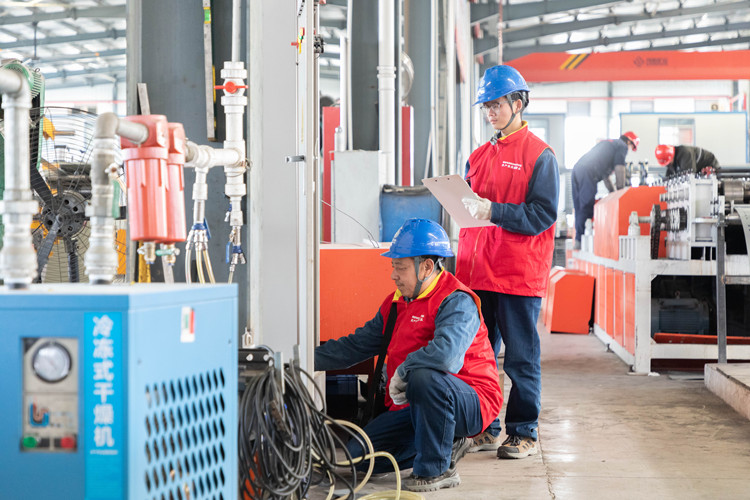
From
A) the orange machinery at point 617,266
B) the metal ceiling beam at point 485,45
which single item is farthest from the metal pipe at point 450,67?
the metal ceiling beam at point 485,45

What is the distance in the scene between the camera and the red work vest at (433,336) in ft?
10.4

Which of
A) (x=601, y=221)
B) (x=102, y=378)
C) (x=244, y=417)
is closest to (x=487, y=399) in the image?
(x=244, y=417)

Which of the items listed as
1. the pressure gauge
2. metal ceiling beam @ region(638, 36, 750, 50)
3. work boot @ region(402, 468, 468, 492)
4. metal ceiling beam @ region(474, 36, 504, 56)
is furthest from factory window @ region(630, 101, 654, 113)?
the pressure gauge

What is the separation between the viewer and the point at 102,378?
4.48ft

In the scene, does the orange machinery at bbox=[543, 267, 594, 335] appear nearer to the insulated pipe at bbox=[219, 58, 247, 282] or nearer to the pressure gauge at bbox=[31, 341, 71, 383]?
the insulated pipe at bbox=[219, 58, 247, 282]

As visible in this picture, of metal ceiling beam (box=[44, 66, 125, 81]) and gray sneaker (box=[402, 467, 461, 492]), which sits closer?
gray sneaker (box=[402, 467, 461, 492])

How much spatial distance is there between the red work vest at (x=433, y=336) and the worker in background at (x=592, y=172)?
21.9 feet

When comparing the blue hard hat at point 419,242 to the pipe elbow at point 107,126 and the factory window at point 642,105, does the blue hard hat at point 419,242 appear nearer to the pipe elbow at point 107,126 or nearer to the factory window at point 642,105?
the pipe elbow at point 107,126

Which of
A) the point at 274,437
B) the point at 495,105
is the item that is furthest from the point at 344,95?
the point at 274,437

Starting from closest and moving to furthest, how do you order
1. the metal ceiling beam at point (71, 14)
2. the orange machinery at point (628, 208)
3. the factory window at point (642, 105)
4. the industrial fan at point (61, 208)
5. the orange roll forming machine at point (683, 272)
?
the industrial fan at point (61, 208), the orange roll forming machine at point (683, 272), the orange machinery at point (628, 208), the metal ceiling beam at point (71, 14), the factory window at point (642, 105)

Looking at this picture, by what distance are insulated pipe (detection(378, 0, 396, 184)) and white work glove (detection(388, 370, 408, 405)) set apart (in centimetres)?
304

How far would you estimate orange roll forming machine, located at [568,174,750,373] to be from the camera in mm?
5387

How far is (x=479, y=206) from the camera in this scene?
11.4ft

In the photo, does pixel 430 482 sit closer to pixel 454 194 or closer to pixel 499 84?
pixel 454 194
